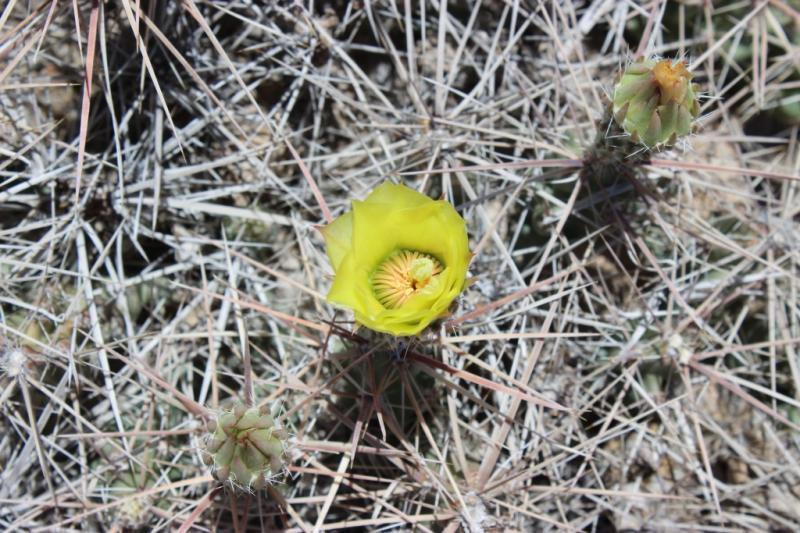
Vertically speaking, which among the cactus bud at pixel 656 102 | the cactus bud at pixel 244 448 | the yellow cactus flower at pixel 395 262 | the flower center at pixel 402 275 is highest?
the cactus bud at pixel 656 102

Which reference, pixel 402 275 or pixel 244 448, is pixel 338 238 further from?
pixel 244 448

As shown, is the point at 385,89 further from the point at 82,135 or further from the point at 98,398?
the point at 98,398

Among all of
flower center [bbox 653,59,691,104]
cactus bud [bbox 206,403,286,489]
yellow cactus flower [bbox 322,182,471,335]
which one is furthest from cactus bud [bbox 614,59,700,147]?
cactus bud [bbox 206,403,286,489]

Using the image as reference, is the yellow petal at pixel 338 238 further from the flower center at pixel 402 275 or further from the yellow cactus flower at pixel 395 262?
the flower center at pixel 402 275

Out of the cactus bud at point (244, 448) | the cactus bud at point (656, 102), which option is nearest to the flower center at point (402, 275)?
the cactus bud at point (244, 448)

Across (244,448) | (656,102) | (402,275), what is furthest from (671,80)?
(244,448)

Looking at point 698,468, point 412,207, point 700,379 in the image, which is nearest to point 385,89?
point 412,207

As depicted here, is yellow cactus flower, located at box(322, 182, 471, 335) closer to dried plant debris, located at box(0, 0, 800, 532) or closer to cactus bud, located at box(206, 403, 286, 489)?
dried plant debris, located at box(0, 0, 800, 532)
